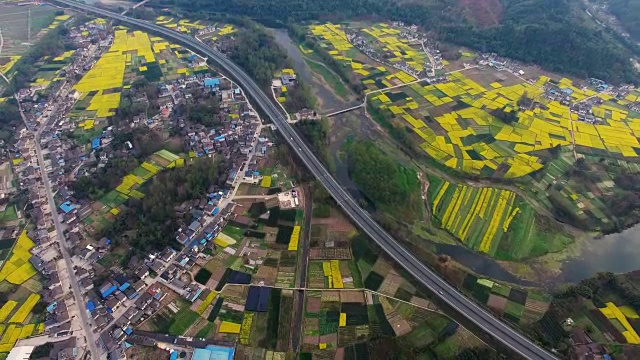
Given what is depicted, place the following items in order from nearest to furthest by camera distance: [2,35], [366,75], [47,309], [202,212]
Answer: [47,309], [202,212], [366,75], [2,35]

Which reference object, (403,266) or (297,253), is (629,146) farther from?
(297,253)

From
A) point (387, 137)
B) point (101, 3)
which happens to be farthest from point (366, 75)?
point (101, 3)

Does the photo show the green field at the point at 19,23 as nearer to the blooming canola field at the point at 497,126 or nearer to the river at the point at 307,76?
the river at the point at 307,76

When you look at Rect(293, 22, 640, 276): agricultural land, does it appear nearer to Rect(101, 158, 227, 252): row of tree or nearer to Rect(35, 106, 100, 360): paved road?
Rect(101, 158, 227, 252): row of tree

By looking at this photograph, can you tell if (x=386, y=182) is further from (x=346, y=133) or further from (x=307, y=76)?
(x=307, y=76)

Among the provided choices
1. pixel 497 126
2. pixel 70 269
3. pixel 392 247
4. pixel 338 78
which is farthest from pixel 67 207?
pixel 497 126

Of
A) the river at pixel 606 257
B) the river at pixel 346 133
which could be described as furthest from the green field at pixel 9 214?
the river at pixel 606 257
